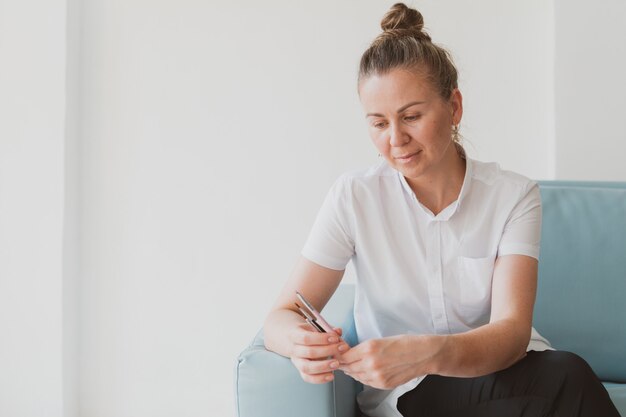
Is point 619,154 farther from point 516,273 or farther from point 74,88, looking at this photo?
point 74,88

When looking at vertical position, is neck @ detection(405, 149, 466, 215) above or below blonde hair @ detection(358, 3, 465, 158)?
below

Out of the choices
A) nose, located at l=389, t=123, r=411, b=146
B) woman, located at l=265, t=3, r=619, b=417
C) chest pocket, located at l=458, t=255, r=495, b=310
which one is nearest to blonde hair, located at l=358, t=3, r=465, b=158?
woman, located at l=265, t=3, r=619, b=417

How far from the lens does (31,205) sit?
272 cm

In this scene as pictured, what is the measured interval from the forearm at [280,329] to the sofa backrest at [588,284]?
2.65ft

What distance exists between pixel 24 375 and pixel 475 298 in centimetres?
172

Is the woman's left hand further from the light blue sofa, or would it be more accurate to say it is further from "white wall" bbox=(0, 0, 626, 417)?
"white wall" bbox=(0, 0, 626, 417)

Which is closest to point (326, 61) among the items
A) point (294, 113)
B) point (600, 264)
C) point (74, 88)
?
point (294, 113)

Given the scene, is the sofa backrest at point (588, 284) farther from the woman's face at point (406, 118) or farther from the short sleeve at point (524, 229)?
the woman's face at point (406, 118)

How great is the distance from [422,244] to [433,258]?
0.13 feet

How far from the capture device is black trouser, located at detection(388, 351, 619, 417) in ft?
4.86

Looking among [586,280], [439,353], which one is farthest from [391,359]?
[586,280]

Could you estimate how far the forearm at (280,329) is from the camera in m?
1.53

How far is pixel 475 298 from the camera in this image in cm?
175

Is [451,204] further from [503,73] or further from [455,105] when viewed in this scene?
[503,73]
